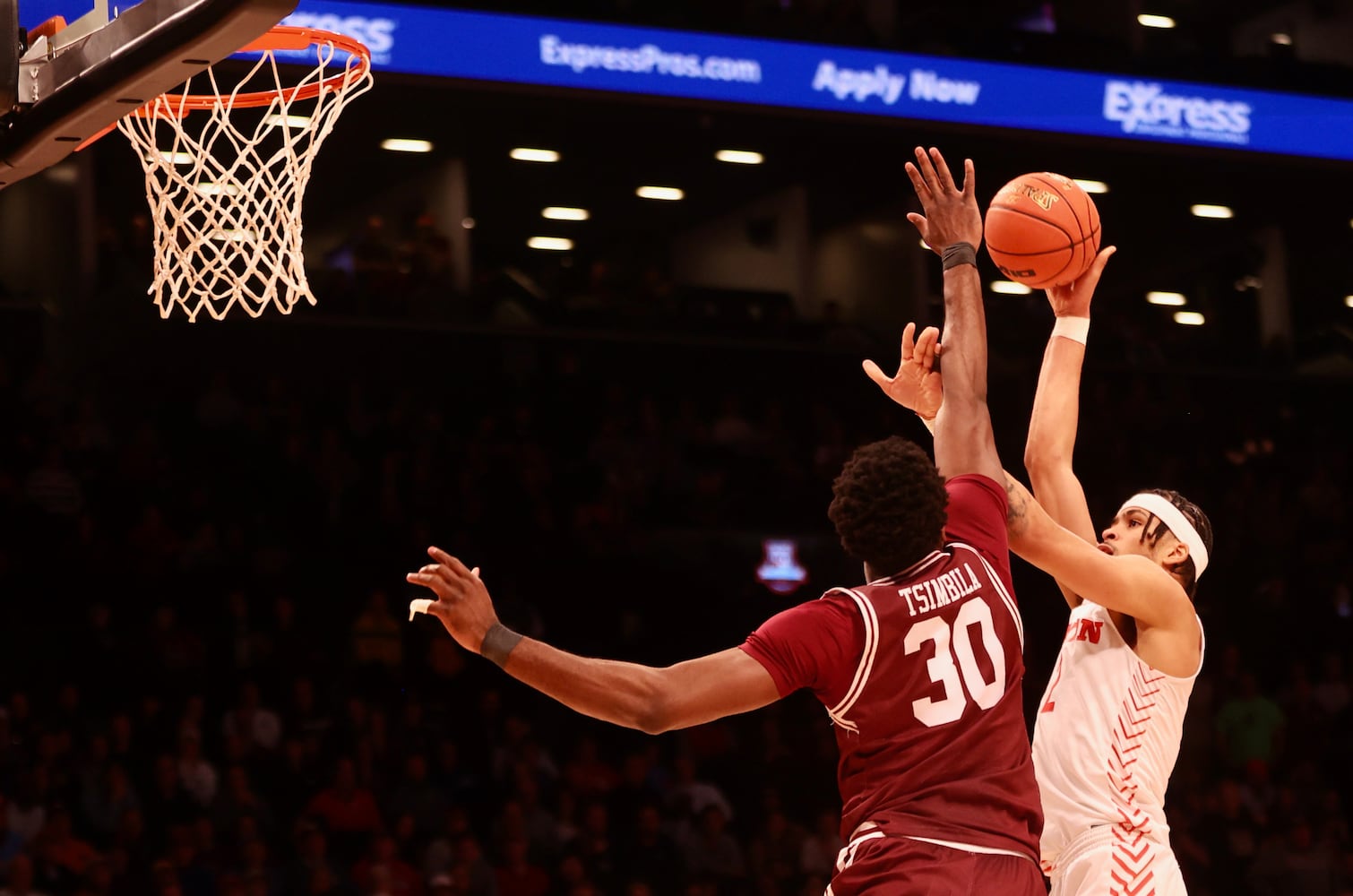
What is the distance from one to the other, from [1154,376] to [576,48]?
8079 millimetres

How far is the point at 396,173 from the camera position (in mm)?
18438

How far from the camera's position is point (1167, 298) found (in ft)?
66.5

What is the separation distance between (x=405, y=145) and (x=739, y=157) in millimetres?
3736

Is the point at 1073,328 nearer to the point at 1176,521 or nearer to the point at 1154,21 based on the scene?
the point at 1176,521

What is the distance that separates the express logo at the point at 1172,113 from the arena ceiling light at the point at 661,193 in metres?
7.18

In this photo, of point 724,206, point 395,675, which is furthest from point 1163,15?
point 395,675

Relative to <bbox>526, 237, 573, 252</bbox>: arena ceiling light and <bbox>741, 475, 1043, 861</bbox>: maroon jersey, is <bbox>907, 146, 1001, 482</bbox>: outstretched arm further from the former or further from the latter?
<bbox>526, 237, 573, 252</bbox>: arena ceiling light

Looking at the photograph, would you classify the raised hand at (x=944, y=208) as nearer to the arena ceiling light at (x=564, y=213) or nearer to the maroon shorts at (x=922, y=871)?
the maroon shorts at (x=922, y=871)

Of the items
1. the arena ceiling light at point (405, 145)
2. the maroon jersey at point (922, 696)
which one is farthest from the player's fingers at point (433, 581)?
the arena ceiling light at point (405, 145)

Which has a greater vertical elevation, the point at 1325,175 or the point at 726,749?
the point at 1325,175

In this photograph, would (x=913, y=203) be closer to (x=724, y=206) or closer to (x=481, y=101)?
(x=724, y=206)

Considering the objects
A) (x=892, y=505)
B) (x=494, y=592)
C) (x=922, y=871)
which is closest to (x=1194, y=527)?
(x=892, y=505)

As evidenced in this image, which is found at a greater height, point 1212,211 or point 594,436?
point 1212,211

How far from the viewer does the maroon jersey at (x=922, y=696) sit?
355 centimetres
